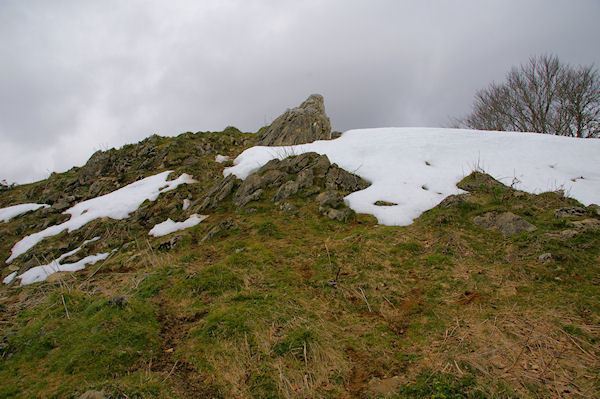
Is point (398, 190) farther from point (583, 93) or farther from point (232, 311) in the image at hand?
point (583, 93)

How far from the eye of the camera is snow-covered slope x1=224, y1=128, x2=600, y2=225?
9.35 m

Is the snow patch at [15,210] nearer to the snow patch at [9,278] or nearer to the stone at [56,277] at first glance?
the snow patch at [9,278]

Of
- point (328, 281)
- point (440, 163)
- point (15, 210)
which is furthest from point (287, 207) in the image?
point (15, 210)

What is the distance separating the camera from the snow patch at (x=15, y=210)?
43.4 feet

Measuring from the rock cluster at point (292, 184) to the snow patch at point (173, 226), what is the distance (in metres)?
0.58

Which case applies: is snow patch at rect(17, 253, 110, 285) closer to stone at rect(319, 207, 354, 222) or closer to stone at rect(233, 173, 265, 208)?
stone at rect(233, 173, 265, 208)

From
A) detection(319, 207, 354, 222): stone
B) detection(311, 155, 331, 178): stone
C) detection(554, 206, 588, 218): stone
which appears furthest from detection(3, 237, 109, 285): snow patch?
detection(554, 206, 588, 218): stone

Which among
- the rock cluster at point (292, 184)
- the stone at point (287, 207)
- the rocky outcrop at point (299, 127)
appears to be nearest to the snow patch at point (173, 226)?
the rock cluster at point (292, 184)

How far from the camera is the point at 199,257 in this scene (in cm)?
711

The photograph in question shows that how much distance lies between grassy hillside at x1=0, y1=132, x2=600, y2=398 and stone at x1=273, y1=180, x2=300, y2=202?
2.28 meters

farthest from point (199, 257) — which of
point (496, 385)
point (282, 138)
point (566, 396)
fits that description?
point (282, 138)

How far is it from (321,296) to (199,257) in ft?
11.4

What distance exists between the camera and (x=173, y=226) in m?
10.0

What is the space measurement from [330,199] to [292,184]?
5.82 feet
